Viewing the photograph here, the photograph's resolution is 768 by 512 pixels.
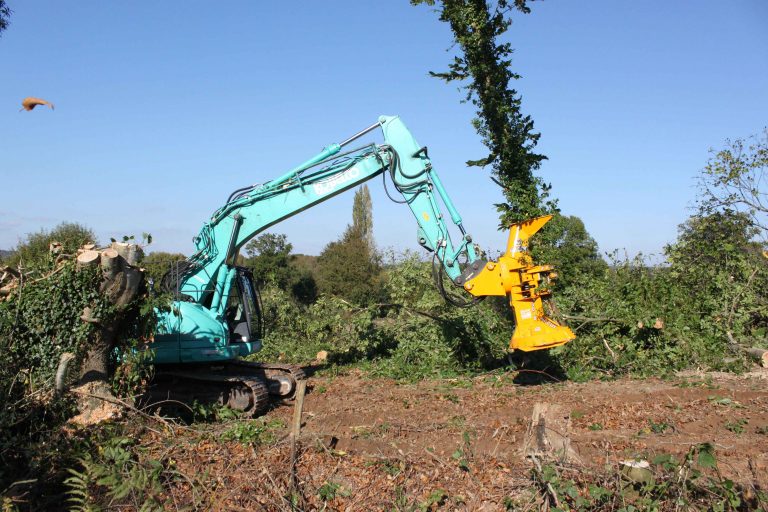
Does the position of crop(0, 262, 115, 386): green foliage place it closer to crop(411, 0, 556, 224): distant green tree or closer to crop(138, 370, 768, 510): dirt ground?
crop(138, 370, 768, 510): dirt ground

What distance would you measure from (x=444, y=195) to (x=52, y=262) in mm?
5080

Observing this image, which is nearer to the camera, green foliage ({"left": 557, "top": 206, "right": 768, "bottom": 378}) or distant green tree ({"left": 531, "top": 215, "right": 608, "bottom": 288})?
distant green tree ({"left": 531, "top": 215, "right": 608, "bottom": 288})

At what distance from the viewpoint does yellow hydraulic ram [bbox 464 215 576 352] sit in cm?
809

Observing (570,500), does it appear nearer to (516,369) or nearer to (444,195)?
(444,195)

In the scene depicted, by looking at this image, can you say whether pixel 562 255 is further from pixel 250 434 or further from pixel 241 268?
pixel 250 434

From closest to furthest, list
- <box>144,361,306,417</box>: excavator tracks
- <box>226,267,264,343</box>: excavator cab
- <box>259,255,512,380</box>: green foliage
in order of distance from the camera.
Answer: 1. <box>144,361,306,417</box>: excavator tracks
2. <box>226,267,264,343</box>: excavator cab
3. <box>259,255,512,380</box>: green foliage

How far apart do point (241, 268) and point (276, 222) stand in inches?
36.6

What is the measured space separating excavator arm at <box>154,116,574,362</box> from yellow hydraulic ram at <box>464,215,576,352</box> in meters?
0.26

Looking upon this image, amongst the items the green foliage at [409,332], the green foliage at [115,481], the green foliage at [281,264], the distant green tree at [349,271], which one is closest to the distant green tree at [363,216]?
the distant green tree at [349,271]

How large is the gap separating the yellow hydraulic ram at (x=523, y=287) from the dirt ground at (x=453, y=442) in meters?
0.95

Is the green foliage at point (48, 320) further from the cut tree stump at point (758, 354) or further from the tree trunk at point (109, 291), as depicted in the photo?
the cut tree stump at point (758, 354)

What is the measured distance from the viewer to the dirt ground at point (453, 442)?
214 inches

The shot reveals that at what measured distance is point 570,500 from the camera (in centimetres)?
493

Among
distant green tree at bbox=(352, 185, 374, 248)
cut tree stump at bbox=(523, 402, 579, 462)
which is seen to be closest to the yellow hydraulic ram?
cut tree stump at bbox=(523, 402, 579, 462)
